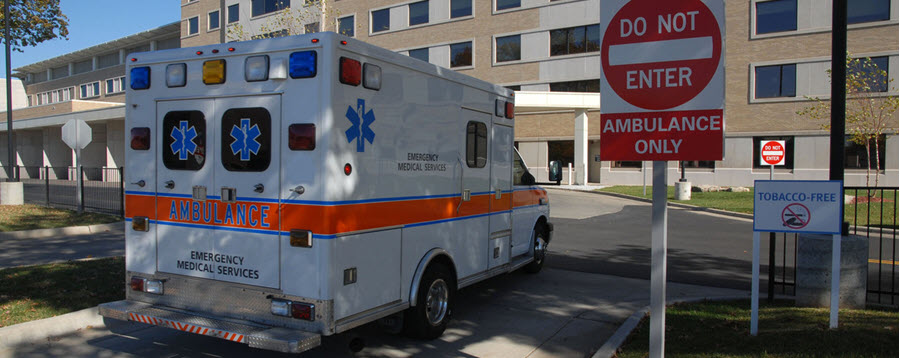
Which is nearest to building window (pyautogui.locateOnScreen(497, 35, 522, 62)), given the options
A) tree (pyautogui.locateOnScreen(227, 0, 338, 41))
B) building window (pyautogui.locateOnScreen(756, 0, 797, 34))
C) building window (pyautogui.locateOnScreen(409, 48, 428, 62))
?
building window (pyautogui.locateOnScreen(409, 48, 428, 62))

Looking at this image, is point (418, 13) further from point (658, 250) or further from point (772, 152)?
point (658, 250)

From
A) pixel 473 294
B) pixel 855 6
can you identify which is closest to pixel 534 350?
pixel 473 294

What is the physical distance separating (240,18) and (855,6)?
39.8m

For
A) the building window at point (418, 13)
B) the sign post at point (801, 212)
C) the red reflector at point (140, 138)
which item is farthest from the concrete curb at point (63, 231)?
the building window at point (418, 13)

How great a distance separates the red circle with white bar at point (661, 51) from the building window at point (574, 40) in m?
32.1

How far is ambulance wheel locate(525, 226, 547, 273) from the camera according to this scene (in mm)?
8625

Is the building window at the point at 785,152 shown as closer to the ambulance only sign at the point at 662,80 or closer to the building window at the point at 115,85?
the ambulance only sign at the point at 662,80

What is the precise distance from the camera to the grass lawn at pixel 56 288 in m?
6.09

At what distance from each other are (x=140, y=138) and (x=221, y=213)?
3.85ft

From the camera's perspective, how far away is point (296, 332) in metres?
4.50

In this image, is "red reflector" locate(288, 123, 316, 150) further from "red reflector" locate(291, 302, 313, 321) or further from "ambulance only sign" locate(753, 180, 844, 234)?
"ambulance only sign" locate(753, 180, 844, 234)

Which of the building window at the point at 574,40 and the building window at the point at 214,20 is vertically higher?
the building window at the point at 214,20

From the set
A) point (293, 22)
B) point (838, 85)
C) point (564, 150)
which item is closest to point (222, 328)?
point (838, 85)

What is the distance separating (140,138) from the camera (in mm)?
5363
